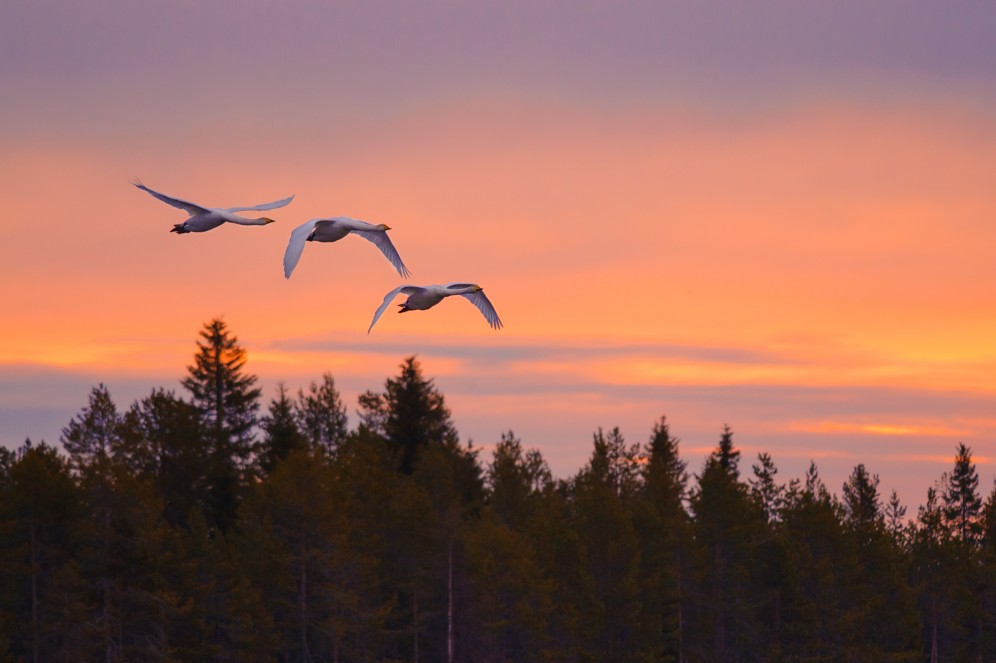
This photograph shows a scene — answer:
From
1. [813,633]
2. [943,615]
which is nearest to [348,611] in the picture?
[813,633]

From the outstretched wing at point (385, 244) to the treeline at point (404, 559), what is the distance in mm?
41461

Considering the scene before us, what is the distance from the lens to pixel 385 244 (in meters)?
29.9

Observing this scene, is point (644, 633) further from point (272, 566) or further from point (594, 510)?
point (272, 566)

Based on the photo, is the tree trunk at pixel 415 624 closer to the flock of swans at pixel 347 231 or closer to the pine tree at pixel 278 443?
the pine tree at pixel 278 443

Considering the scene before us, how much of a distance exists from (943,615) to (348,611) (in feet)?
150

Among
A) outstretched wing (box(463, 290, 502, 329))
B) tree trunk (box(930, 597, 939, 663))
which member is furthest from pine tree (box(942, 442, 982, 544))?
outstretched wing (box(463, 290, 502, 329))

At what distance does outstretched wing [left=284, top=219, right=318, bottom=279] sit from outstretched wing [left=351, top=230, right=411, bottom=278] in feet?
7.84

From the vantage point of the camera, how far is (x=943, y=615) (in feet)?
343

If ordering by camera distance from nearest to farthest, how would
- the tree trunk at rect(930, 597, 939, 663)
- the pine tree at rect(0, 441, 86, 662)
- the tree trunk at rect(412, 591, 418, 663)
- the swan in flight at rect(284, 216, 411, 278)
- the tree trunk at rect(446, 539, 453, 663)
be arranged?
the swan in flight at rect(284, 216, 411, 278)
the pine tree at rect(0, 441, 86, 662)
the tree trunk at rect(446, 539, 453, 663)
the tree trunk at rect(412, 591, 418, 663)
the tree trunk at rect(930, 597, 939, 663)

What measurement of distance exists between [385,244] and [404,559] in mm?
52712

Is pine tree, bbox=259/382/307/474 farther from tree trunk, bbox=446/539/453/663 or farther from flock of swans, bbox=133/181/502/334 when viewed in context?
flock of swans, bbox=133/181/502/334

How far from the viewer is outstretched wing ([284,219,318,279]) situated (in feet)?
76.3

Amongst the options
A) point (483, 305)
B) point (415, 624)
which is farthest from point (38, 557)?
point (483, 305)

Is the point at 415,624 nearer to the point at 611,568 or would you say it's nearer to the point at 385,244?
the point at 611,568
